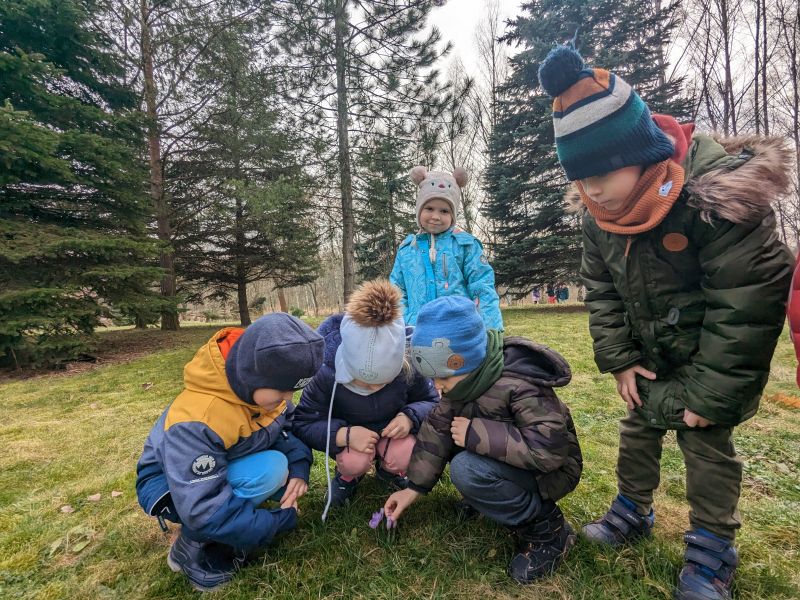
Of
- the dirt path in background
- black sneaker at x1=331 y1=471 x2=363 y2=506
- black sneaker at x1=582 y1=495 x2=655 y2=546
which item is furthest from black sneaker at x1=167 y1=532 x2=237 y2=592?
the dirt path in background

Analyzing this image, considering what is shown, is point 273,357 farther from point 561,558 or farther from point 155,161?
point 155,161

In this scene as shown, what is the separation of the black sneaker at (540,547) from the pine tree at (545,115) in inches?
450

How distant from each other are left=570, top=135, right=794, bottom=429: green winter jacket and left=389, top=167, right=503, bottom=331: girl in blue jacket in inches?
44.9

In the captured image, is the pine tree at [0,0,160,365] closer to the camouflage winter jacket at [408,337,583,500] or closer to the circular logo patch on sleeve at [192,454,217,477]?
the circular logo patch on sleeve at [192,454,217,477]

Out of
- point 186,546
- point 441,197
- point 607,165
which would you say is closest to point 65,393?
point 186,546

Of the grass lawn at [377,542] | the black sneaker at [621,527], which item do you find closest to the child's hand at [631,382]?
the black sneaker at [621,527]

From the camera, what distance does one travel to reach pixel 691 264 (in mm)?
1447

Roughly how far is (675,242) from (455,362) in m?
0.90

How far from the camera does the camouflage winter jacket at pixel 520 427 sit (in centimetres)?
152

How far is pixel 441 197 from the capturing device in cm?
285

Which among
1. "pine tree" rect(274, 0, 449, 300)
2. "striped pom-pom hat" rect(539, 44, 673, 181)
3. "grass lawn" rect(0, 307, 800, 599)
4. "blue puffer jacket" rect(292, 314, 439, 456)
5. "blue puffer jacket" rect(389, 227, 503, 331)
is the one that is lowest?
"grass lawn" rect(0, 307, 800, 599)

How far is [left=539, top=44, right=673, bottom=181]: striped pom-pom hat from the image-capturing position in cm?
133

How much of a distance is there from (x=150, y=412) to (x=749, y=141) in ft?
16.3

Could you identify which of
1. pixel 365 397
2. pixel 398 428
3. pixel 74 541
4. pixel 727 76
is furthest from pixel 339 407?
pixel 727 76
